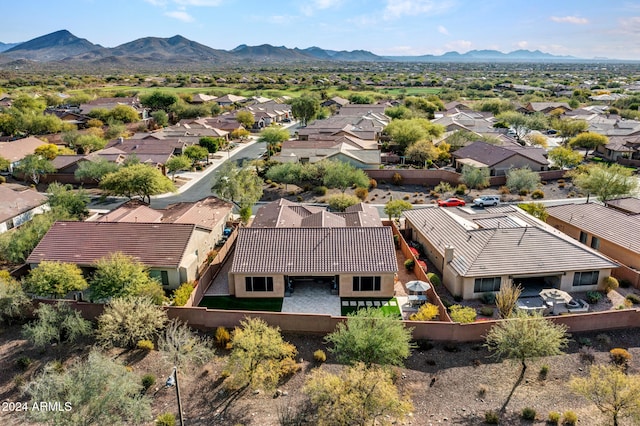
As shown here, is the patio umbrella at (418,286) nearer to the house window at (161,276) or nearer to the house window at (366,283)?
the house window at (366,283)

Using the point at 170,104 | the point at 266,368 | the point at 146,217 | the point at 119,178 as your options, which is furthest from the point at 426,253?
the point at 170,104

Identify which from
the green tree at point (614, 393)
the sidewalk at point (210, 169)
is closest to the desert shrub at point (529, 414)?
the green tree at point (614, 393)

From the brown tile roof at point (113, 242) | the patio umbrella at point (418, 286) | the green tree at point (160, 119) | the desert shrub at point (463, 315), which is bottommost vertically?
the desert shrub at point (463, 315)

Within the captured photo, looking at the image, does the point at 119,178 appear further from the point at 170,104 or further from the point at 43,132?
the point at 170,104

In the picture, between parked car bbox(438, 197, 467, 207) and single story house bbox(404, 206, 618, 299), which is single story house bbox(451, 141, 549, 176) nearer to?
parked car bbox(438, 197, 467, 207)

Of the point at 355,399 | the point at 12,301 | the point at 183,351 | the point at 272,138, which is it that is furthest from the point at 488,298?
the point at 272,138

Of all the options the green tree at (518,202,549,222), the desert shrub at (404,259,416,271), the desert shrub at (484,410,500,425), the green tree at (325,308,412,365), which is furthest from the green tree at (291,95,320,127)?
the desert shrub at (484,410,500,425)
